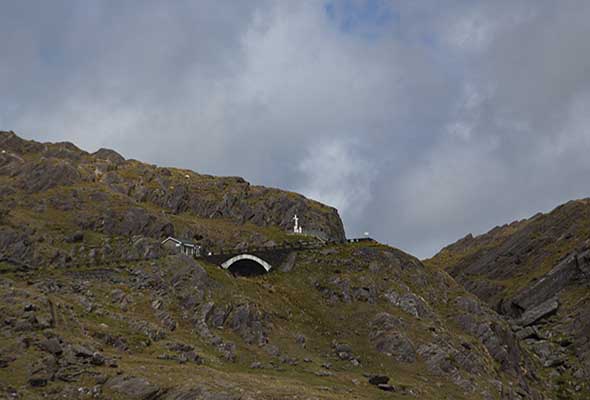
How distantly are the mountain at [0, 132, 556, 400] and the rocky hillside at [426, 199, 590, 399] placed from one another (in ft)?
22.5

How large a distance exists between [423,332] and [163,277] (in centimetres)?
3576

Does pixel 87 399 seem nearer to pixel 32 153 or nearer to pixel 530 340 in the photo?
pixel 530 340

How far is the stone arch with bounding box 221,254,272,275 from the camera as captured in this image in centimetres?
10475

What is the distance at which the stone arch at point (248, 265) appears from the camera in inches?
4124

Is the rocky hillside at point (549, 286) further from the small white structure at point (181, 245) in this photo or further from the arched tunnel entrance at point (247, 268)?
the small white structure at point (181, 245)

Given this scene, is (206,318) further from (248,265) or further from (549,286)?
(549,286)

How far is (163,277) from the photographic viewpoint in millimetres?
86500

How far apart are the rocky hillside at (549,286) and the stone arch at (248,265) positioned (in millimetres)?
46801

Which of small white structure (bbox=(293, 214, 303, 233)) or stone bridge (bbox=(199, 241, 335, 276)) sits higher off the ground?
small white structure (bbox=(293, 214, 303, 233))

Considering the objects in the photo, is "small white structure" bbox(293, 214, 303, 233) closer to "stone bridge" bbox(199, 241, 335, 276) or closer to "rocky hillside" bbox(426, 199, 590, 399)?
"stone bridge" bbox(199, 241, 335, 276)

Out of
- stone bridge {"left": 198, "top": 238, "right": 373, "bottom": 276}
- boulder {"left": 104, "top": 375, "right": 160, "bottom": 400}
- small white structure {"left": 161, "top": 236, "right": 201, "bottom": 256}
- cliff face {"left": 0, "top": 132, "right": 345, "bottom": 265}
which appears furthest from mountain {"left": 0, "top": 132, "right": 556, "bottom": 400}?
small white structure {"left": 161, "top": 236, "right": 201, "bottom": 256}

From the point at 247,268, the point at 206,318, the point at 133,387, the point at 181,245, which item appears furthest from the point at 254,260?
the point at 133,387

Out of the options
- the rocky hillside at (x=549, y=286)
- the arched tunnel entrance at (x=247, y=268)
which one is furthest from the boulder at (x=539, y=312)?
the arched tunnel entrance at (x=247, y=268)

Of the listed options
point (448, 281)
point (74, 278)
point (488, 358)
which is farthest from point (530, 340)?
point (74, 278)
